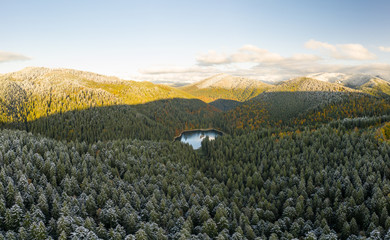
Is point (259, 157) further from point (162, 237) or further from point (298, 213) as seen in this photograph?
point (162, 237)

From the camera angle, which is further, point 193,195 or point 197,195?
point 193,195

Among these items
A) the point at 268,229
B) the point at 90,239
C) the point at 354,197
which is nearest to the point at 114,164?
the point at 90,239

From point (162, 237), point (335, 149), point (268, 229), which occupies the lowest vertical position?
point (268, 229)

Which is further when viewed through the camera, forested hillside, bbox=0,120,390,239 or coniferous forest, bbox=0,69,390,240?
forested hillside, bbox=0,120,390,239

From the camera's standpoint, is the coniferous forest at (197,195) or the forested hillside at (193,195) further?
the forested hillside at (193,195)

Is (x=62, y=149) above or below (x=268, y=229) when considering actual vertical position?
above

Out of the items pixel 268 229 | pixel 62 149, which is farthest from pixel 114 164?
pixel 268 229

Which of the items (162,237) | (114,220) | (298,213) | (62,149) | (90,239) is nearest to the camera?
(90,239)

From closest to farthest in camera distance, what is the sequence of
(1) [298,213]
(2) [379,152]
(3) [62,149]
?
(1) [298,213]
(2) [379,152]
(3) [62,149]

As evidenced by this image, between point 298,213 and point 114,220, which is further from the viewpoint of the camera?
point 298,213

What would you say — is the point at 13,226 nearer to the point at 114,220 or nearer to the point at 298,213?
the point at 114,220
